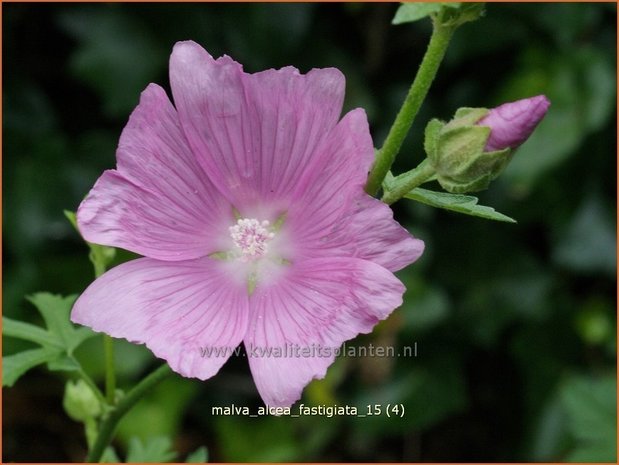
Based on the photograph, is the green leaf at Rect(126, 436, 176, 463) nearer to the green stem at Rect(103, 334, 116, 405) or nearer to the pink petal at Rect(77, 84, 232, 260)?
the green stem at Rect(103, 334, 116, 405)

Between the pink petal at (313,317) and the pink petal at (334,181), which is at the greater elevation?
the pink petal at (334,181)

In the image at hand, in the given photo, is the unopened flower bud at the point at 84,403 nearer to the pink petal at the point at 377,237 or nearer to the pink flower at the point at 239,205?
the pink flower at the point at 239,205

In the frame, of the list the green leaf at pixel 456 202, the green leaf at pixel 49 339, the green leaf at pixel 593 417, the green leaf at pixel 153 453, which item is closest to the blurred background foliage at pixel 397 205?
the green leaf at pixel 593 417

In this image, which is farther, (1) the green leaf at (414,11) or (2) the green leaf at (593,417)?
(2) the green leaf at (593,417)

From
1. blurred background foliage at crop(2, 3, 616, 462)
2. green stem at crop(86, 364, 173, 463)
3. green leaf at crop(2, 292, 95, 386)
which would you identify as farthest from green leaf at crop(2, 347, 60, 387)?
blurred background foliage at crop(2, 3, 616, 462)

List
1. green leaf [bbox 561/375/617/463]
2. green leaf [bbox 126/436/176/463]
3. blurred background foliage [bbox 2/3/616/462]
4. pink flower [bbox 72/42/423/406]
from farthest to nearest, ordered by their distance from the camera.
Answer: blurred background foliage [bbox 2/3/616/462] → green leaf [bbox 561/375/617/463] → green leaf [bbox 126/436/176/463] → pink flower [bbox 72/42/423/406]

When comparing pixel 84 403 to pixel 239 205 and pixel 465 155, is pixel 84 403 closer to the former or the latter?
pixel 239 205

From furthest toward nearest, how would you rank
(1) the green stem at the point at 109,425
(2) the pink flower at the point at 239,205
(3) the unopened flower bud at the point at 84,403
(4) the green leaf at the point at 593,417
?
(4) the green leaf at the point at 593,417 < (3) the unopened flower bud at the point at 84,403 < (1) the green stem at the point at 109,425 < (2) the pink flower at the point at 239,205

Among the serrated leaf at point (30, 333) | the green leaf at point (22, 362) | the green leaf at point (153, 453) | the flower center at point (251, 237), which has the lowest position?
the green leaf at point (153, 453)
